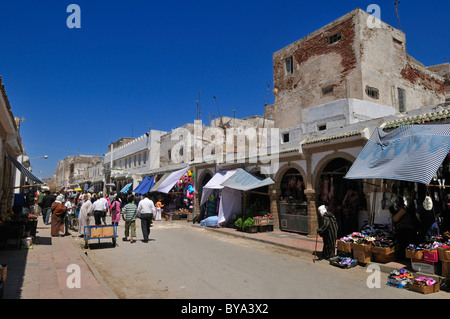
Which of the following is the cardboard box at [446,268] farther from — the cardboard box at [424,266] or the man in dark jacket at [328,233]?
the man in dark jacket at [328,233]

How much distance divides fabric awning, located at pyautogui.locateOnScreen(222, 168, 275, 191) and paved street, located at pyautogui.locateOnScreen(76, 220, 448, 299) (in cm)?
320

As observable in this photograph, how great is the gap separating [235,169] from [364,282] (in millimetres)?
9568

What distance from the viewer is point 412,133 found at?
7105 mm

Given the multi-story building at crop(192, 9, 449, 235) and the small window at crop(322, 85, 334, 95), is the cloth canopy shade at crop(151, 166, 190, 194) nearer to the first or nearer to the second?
the multi-story building at crop(192, 9, 449, 235)

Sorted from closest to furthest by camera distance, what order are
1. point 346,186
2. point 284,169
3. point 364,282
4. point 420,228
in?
point 364,282, point 420,228, point 346,186, point 284,169

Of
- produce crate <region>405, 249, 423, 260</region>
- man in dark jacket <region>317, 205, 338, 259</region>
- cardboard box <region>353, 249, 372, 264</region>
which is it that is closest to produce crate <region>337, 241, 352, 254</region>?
man in dark jacket <region>317, 205, 338, 259</region>

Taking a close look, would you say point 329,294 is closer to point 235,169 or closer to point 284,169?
point 284,169

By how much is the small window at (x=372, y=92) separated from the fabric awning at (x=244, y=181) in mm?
8340

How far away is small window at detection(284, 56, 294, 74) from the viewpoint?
20.3m

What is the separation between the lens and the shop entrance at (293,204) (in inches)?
468

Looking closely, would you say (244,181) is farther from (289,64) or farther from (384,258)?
(289,64)

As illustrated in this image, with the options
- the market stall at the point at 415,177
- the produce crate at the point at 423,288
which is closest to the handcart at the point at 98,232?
the market stall at the point at 415,177
